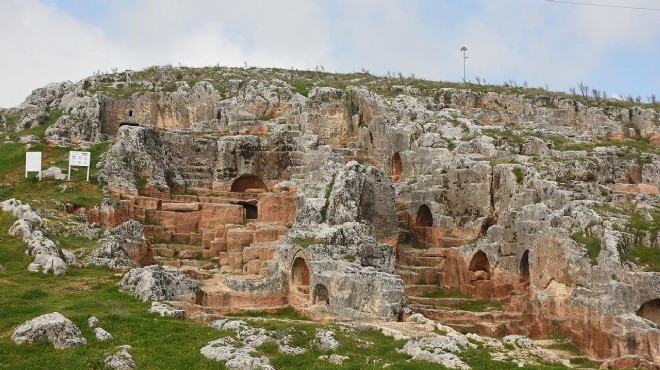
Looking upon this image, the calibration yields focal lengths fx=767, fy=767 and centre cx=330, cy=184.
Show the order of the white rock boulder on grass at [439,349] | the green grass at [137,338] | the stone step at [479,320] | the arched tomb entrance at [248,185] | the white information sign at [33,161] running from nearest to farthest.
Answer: the green grass at [137,338]
the white rock boulder on grass at [439,349]
the stone step at [479,320]
the white information sign at [33,161]
the arched tomb entrance at [248,185]

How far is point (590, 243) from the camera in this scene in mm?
33469

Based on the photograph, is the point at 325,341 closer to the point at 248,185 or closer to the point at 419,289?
the point at 419,289

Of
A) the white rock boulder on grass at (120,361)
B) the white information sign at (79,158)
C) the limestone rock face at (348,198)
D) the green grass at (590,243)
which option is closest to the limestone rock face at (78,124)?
the white information sign at (79,158)

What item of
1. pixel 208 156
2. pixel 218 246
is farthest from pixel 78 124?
pixel 218 246

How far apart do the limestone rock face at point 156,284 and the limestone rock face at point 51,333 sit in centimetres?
670

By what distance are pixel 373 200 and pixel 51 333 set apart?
78.9 ft

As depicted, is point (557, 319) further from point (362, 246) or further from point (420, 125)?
point (420, 125)

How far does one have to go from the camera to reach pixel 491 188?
4597 cm

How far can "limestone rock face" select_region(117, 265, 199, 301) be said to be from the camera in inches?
1160

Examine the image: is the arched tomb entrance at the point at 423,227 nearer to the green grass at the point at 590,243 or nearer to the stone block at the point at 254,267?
the stone block at the point at 254,267

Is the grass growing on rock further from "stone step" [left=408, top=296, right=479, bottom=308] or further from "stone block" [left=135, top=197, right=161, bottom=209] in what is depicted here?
"stone block" [left=135, top=197, right=161, bottom=209]

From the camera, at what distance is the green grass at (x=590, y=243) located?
3278cm

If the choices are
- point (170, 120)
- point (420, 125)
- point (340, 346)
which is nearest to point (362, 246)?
point (340, 346)

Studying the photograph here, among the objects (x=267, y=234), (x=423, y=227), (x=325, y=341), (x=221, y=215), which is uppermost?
(x=221, y=215)
